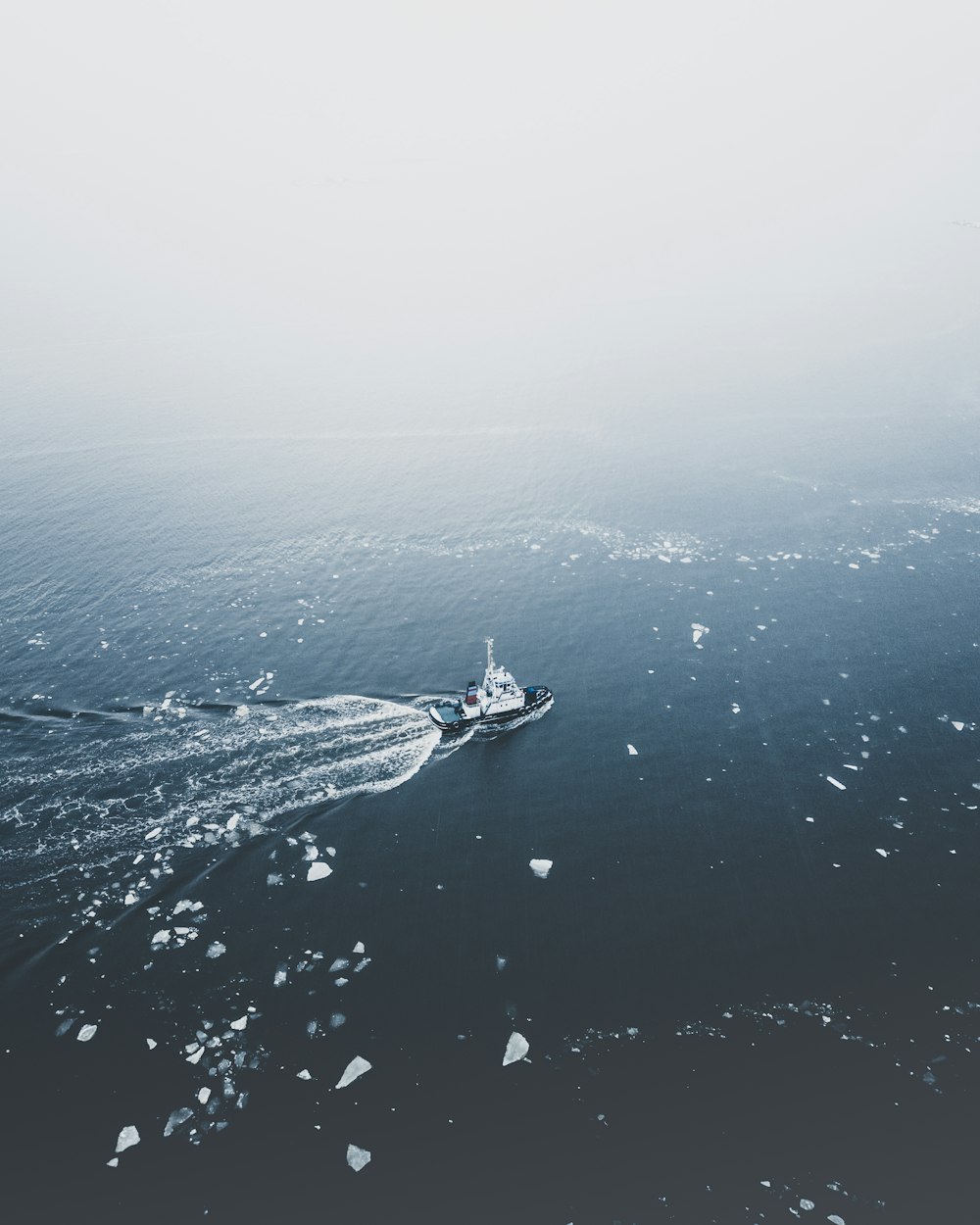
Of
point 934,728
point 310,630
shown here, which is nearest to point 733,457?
point 934,728

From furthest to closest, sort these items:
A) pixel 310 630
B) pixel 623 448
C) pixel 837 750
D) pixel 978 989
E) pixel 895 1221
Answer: pixel 623 448, pixel 310 630, pixel 837 750, pixel 978 989, pixel 895 1221

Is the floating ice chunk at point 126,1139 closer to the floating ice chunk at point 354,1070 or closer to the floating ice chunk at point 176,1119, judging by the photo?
the floating ice chunk at point 176,1119

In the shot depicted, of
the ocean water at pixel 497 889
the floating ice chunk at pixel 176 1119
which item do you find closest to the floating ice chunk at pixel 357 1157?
the ocean water at pixel 497 889

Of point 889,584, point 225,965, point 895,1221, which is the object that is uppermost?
point 889,584

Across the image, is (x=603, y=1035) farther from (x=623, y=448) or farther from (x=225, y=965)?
(x=623, y=448)

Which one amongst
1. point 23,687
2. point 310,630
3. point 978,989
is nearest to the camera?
point 978,989

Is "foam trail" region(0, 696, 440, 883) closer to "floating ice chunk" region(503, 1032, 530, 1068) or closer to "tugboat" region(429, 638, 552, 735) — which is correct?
"tugboat" region(429, 638, 552, 735)

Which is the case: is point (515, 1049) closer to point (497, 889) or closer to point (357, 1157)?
point (357, 1157)
